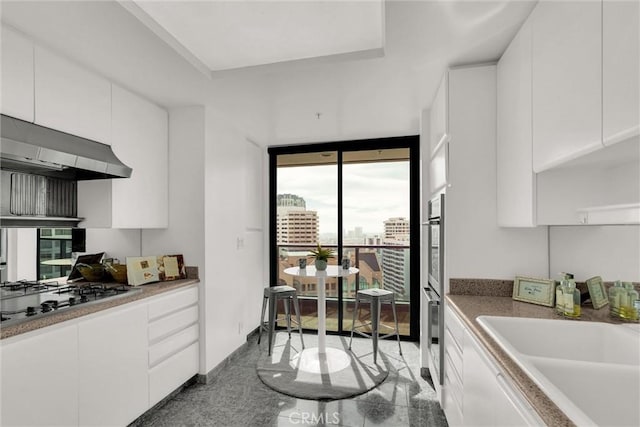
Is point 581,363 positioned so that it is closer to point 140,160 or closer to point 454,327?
point 454,327

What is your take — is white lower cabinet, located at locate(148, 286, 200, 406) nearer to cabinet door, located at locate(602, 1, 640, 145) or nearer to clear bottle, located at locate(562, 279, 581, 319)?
clear bottle, located at locate(562, 279, 581, 319)

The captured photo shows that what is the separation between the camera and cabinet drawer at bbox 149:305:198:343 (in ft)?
7.64

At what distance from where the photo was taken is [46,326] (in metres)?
1.62

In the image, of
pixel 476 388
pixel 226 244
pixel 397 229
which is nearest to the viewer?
pixel 476 388

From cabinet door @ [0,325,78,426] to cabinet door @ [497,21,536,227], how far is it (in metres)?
2.50

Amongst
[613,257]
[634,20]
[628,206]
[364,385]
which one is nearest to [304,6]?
[634,20]

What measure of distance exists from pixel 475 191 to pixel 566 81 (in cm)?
91

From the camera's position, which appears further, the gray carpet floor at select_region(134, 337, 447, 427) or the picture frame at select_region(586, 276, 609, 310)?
the gray carpet floor at select_region(134, 337, 447, 427)

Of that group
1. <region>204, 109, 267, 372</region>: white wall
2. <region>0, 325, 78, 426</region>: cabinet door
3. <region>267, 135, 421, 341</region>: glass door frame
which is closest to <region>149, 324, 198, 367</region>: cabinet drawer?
<region>204, 109, 267, 372</region>: white wall

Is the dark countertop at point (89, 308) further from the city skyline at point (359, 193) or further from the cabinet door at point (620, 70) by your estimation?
the cabinet door at point (620, 70)

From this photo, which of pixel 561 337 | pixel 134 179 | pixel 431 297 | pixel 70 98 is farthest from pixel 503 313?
pixel 70 98

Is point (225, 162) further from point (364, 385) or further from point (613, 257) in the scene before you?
point (613, 257)

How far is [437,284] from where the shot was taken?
2.37 meters

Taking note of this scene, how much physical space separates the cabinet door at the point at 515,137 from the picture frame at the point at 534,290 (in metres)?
0.36
